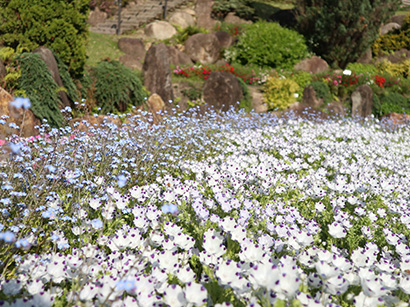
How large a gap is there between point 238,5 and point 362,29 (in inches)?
342

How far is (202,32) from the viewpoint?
19484mm

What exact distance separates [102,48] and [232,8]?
10.5 metres

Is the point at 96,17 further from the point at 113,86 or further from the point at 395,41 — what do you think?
the point at 395,41

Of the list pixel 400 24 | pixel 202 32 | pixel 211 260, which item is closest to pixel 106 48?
pixel 202 32

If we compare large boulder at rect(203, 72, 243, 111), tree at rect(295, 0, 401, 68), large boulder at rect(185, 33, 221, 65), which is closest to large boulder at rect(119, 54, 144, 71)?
large boulder at rect(185, 33, 221, 65)

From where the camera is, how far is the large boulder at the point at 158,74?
10.1m

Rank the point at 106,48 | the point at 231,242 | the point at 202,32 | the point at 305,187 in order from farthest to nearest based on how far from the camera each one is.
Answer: the point at 202,32, the point at 106,48, the point at 305,187, the point at 231,242

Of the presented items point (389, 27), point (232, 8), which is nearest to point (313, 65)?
point (232, 8)

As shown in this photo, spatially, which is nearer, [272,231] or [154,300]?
[154,300]

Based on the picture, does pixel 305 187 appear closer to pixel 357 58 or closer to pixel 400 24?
pixel 357 58

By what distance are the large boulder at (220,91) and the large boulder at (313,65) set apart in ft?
29.0

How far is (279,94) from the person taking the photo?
12492 mm

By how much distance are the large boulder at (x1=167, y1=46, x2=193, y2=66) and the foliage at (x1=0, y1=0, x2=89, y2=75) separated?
8338mm

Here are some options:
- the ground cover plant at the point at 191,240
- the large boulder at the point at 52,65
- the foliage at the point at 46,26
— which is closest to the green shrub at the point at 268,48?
the foliage at the point at 46,26
